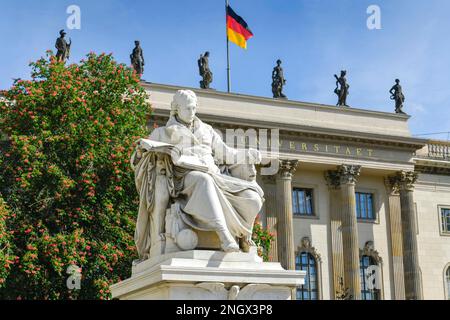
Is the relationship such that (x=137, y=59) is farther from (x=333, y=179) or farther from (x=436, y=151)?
(x=436, y=151)

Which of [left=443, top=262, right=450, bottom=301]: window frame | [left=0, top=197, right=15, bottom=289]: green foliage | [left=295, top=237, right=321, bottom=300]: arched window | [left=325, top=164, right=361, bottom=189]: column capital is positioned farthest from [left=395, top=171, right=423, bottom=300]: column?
[left=0, top=197, right=15, bottom=289]: green foliage

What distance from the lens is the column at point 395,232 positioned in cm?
4622

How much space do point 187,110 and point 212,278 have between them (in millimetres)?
2146

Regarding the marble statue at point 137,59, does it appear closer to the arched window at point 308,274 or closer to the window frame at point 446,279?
the arched window at point 308,274

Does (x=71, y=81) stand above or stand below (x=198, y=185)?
above

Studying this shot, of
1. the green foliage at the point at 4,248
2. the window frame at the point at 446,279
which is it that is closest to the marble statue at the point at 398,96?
the window frame at the point at 446,279

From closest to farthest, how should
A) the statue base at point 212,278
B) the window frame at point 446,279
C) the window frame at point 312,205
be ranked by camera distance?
the statue base at point 212,278 → the window frame at point 312,205 → the window frame at point 446,279

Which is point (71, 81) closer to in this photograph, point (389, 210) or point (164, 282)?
point (164, 282)

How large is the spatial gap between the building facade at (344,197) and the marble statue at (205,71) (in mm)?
961

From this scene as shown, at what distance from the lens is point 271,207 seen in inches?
1716

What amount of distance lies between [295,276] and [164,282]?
1.30 m

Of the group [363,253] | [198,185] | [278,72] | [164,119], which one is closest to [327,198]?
[363,253]

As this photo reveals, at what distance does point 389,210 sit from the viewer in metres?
47.1

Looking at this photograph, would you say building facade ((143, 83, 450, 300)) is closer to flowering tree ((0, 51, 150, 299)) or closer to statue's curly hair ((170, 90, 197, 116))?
flowering tree ((0, 51, 150, 299))
